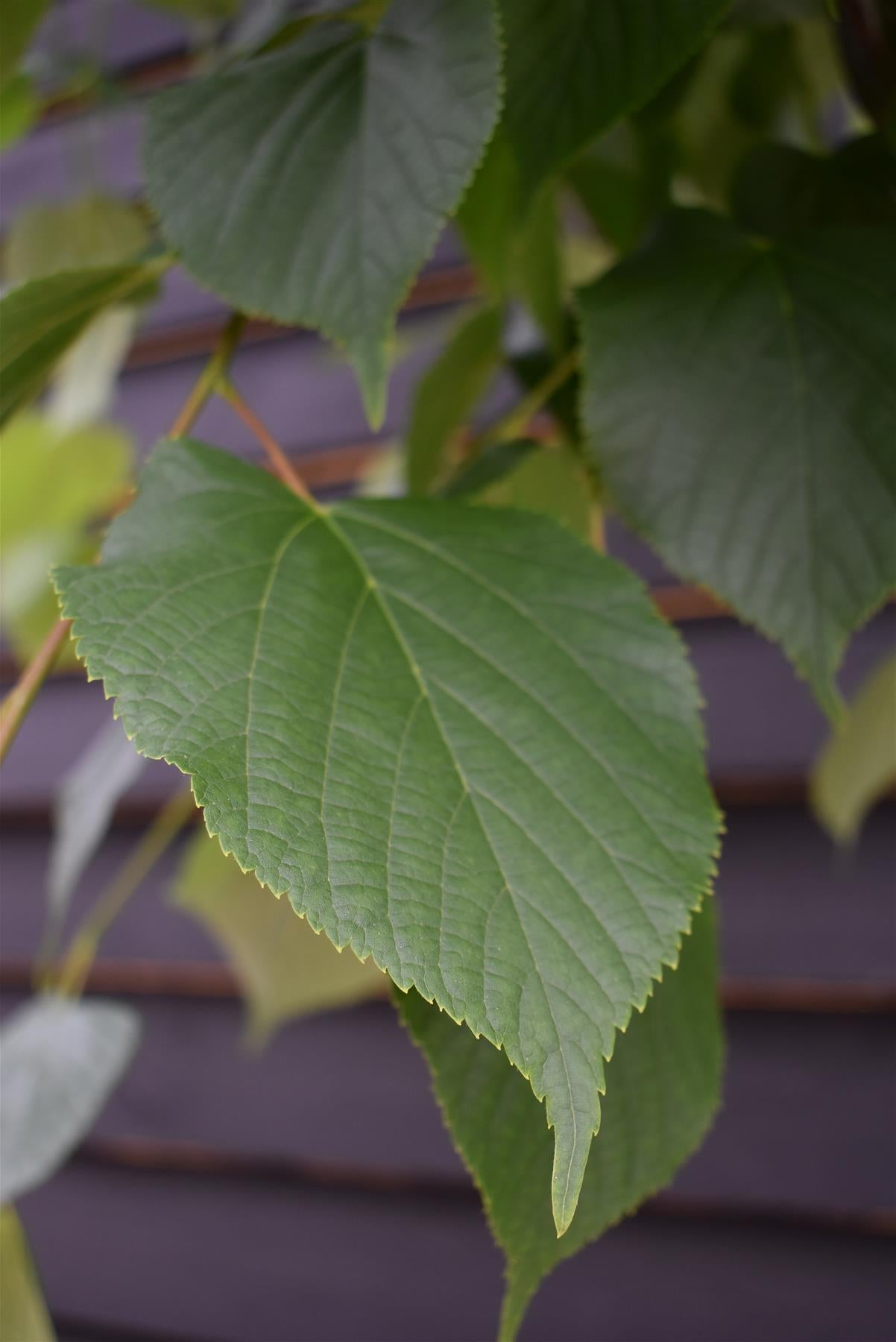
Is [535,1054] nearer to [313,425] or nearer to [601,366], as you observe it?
[601,366]

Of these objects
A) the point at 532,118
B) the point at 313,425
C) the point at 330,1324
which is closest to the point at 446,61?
the point at 532,118

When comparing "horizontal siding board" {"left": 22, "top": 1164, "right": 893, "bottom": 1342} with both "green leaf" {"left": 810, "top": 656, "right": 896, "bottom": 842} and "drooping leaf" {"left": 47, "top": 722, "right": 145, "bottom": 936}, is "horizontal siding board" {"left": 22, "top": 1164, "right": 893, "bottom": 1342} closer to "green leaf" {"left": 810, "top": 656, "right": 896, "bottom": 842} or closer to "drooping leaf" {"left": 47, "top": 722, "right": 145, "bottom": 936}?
"green leaf" {"left": 810, "top": 656, "right": 896, "bottom": 842}

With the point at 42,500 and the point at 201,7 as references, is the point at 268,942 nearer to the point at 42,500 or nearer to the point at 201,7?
the point at 42,500

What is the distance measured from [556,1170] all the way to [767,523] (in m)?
0.15

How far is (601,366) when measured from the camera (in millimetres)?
250

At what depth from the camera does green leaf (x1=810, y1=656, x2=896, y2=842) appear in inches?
15.7

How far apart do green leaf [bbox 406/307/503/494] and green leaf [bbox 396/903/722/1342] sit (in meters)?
0.20

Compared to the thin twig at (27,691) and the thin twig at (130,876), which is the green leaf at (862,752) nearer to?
the thin twig at (27,691)

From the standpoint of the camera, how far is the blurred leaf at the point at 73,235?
0.49 metres

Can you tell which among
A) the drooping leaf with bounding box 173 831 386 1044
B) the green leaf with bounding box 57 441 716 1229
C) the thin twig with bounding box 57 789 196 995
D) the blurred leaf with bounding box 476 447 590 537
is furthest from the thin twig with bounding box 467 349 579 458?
the thin twig with bounding box 57 789 196 995

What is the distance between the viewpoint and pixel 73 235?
1.64ft

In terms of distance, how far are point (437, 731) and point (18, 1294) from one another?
0.21m

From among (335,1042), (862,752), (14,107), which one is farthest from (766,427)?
(335,1042)

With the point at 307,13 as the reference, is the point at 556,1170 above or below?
below
